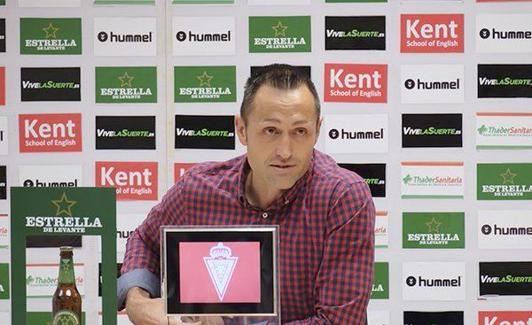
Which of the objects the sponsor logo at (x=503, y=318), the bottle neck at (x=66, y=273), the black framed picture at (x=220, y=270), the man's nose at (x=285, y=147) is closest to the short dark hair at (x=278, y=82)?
the man's nose at (x=285, y=147)

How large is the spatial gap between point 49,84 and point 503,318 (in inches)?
97.6

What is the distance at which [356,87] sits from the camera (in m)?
3.79

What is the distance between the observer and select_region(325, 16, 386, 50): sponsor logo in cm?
379

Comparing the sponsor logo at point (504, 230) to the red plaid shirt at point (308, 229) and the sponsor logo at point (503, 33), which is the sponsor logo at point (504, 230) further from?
the red plaid shirt at point (308, 229)

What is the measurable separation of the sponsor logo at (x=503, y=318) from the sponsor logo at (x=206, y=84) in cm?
160

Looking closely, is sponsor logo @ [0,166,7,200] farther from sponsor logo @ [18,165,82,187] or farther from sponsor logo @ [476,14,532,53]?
sponsor logo @ [476,14,532,53]

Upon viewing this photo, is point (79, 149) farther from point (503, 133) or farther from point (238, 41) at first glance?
point (503, 133)

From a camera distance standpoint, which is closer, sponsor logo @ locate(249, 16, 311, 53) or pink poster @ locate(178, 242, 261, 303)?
pink poster @ locate(178, 242, 261, 303)

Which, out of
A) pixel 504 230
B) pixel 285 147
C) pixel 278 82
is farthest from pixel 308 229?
pixel 504 230

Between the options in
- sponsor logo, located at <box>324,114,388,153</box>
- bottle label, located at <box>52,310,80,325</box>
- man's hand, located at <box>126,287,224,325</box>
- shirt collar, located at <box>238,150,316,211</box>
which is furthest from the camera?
sponsor logo, located at <box>324,114,388,153</box>

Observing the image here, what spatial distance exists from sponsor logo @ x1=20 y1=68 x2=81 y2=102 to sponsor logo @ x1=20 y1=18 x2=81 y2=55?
93 mm

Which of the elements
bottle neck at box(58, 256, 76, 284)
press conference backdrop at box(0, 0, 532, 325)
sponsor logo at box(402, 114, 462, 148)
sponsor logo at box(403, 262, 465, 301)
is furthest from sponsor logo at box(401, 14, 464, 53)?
bottle neck at box(58, 256, 76, 284)

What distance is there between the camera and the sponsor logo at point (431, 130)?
379cm

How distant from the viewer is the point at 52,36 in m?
3.82
